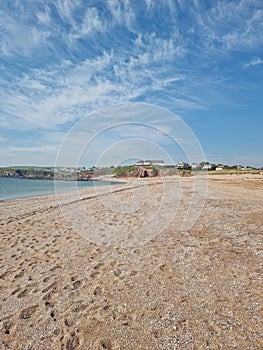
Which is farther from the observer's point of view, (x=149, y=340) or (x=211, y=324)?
(x=211, y=324)

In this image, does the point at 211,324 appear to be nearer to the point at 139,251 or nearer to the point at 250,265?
the point at 250,265

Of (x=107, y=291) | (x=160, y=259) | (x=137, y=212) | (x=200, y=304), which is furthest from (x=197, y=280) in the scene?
(x=137, y=212)

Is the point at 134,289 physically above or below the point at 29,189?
above

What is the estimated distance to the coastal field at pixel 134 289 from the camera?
3.62 metres

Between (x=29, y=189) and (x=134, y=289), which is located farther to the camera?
(x=29, y=189)

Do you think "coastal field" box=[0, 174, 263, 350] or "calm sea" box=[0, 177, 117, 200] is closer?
"coastal field" box=[0, 174, 263, 350]

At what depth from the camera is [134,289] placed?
497 cm

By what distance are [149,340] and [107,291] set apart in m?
1.57

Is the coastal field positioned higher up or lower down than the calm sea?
higher up

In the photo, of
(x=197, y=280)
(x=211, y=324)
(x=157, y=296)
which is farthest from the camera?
(x=197, y=280)

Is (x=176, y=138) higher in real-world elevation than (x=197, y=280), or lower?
higher

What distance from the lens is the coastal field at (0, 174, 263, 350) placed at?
3.62 meters

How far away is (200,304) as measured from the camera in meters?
4.33

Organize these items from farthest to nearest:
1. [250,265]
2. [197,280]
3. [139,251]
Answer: [139,251] → [250,265] → [197,280]
